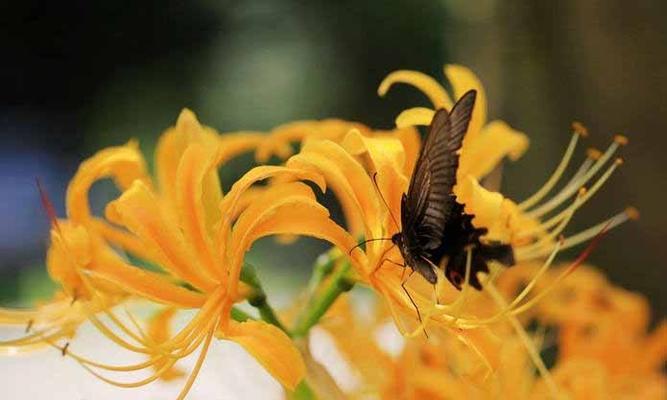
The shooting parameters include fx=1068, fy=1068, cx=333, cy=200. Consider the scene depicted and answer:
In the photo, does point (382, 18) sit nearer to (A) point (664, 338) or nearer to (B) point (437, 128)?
(A) point (664, 338)

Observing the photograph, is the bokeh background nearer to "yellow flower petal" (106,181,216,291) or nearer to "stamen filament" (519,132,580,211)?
"stamen filament" (519,132,580,211)

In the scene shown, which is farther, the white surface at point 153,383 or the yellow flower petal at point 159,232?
the white surface at point 153,383

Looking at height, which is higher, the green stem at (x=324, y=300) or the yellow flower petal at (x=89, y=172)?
the yellow flower petal at (x=89, y=172)

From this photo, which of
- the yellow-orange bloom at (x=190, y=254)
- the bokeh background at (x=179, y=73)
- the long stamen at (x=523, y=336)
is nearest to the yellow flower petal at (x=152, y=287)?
the yellow-orange bloom at (x=190, y=254)

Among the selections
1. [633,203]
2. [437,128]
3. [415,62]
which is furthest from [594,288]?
[415,62]

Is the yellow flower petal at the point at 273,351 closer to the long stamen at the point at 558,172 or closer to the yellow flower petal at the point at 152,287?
the yellow flower petal at the point at 152,287

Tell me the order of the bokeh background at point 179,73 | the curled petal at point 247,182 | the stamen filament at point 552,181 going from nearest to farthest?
the curled petal at point 247,182 < the stamen filament at point 552,181 < the bokeh background at point 179,73

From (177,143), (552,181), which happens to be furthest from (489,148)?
(177,143)
